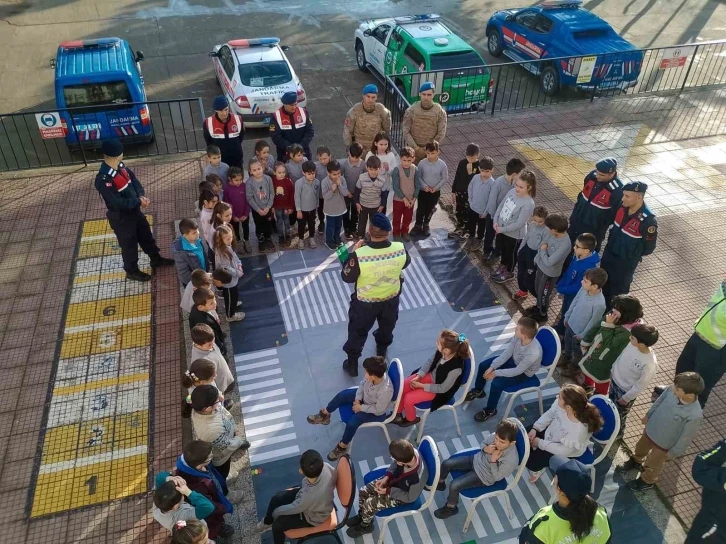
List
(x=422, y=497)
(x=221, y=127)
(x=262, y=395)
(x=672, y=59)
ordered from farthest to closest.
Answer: (x=672, y=59) < (x=221, y=127) < (x=262, y=395) < (x=422, y=497)

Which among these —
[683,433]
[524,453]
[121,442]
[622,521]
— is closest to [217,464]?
[121,442]

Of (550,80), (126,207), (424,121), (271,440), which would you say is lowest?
(550,80)

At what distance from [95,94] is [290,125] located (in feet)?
16.9

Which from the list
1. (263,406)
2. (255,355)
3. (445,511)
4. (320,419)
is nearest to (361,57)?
(255,355)

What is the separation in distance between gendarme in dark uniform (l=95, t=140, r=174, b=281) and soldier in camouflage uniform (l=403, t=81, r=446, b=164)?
13.5 feet

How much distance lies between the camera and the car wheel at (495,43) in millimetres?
16891

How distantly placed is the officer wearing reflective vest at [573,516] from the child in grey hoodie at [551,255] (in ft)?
10.7

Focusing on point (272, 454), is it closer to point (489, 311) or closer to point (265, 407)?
point (265, 407)

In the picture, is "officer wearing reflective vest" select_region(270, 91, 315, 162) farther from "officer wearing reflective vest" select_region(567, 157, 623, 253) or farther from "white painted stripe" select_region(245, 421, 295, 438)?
"white painted stripe" select_region(245, 421, 295, 438)

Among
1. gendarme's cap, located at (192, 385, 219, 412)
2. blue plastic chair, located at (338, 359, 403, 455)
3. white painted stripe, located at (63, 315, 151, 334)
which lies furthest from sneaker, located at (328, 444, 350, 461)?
white painted stripe, located at (63, 315, 151, 334)

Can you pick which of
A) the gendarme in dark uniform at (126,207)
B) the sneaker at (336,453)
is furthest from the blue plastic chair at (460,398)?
the gendarme in dark uniform at (126,207)

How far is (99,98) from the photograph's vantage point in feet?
38.2

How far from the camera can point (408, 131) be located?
30.5 ft

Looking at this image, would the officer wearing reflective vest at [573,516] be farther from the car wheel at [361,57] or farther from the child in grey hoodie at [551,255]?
the car wheel at [361,57]
